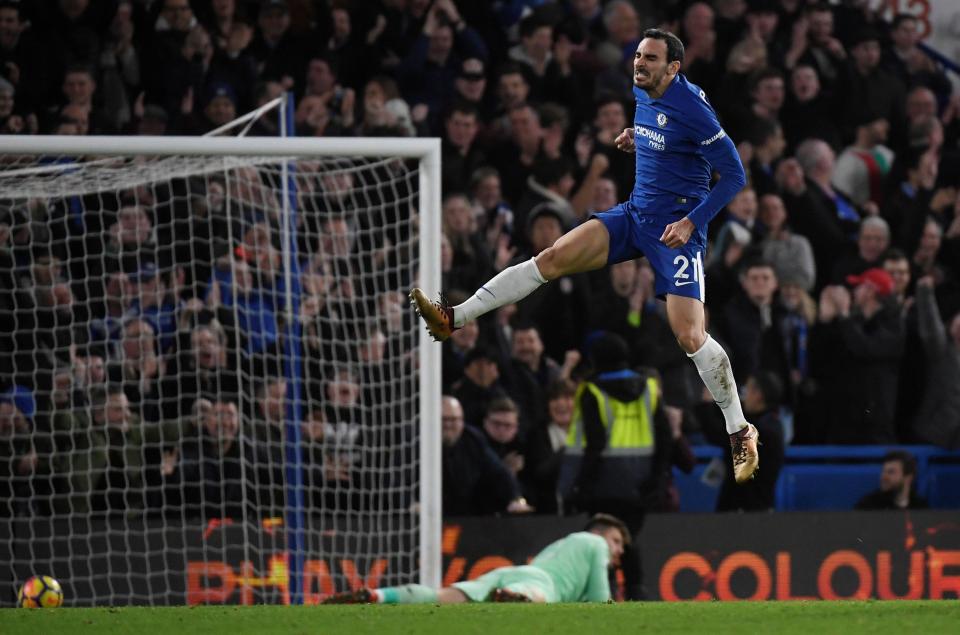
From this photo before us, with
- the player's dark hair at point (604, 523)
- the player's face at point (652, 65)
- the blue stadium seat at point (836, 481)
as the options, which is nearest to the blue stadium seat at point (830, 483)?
the blue stadium seat at point (836, 481)

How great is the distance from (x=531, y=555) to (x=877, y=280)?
371 centimetres

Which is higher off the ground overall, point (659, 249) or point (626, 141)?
point (626, 141)

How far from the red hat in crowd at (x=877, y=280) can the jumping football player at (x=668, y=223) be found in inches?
181

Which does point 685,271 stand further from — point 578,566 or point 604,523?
point 604,523

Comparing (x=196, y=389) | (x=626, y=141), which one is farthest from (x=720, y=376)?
(x=196, y=389)

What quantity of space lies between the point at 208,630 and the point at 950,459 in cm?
710

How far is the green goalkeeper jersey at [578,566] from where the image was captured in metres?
9.68

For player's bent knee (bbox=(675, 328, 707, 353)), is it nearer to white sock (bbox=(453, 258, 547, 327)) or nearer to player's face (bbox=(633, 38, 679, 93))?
white sock (bbox=(453, 258, 547, 327))

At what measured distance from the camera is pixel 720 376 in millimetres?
7617

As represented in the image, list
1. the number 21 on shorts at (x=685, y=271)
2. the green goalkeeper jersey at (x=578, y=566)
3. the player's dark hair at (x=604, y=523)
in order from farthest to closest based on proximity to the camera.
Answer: the player's dark hair at (x=604, y=523)
the green goalkeeper jersey at (x=578, y=566)
the number 21 on shorts at (x=685, y=271)

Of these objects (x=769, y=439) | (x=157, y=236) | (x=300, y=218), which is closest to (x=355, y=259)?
(x=300, y=218)

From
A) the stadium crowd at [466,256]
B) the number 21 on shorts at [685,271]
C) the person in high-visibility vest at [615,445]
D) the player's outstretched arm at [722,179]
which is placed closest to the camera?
the player's outstretched arm at [722,179]

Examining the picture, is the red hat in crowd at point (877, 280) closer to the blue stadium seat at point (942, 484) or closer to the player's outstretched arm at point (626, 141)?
the blue stadium seat at point (942, 484)

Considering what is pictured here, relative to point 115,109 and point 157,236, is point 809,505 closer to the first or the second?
point 157,236
